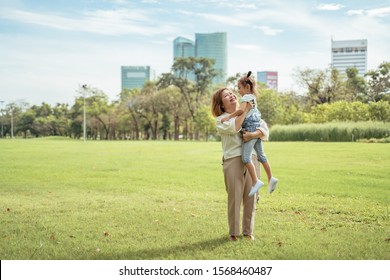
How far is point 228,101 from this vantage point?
159 inches

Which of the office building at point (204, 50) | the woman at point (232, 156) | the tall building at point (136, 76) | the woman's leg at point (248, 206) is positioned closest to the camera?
the woman at point (232, 156)

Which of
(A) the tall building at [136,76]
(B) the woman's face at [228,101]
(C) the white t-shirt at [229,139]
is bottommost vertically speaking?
(C) the white t-shirt at [229,139]

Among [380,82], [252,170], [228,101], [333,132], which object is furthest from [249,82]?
[333,132]

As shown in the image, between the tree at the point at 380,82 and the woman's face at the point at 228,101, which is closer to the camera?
the woman's face at the point at 228,101

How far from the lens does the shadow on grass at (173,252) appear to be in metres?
3.90

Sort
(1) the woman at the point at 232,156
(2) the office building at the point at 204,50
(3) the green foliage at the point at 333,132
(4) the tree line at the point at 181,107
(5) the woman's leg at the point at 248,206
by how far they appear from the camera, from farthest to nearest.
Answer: (2) the office building at the point at 204,50
(4) the tree line at the point at 181,107
(3) the green foliage at the point at 333,132
(5) the woman's leg at the point at 248,206
(1) the woman at the point at 232,156

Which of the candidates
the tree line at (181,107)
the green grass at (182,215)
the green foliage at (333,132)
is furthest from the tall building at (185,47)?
the green grass at (182,215)

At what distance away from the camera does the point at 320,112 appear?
26359mm

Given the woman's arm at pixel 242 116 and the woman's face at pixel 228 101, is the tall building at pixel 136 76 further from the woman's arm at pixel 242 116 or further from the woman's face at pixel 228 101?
the woman's arm at pixel 242 116

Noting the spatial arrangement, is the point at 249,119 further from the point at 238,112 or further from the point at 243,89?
the point at 243,89

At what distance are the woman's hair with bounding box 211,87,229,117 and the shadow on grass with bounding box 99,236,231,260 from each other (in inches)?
46.6

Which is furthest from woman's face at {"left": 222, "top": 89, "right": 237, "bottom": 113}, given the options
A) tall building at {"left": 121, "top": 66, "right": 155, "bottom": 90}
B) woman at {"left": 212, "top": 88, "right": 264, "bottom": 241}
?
tall building at {"left": 121, "top": 66, "right": 155, "bottom": 90}

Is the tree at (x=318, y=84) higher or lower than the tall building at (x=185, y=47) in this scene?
lower
